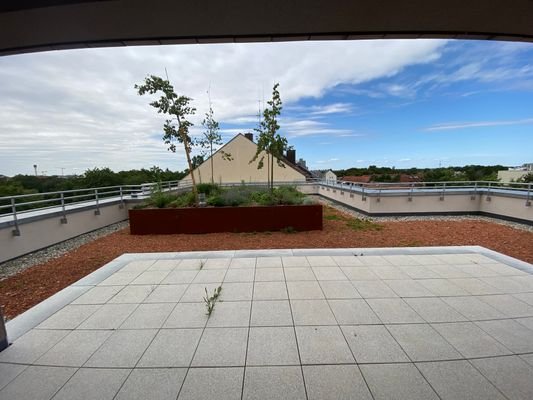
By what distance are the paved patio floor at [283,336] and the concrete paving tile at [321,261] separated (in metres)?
Answer: 0.21

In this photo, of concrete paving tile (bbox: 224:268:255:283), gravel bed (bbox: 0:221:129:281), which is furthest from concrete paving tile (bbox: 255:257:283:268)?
gravel bed (bbox: 0:221:129:281)

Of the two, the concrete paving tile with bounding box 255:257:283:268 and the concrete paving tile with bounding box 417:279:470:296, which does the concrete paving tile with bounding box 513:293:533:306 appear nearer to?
the concrete paving tile with bounding box 417:279:470:296

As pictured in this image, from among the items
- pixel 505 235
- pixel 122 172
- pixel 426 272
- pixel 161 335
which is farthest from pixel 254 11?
pixel 122 172

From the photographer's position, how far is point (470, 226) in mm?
7184

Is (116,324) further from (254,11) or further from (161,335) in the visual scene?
(254,11)

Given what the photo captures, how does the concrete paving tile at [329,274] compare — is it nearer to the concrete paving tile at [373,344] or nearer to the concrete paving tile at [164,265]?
the concrete paving tile at [373,344]

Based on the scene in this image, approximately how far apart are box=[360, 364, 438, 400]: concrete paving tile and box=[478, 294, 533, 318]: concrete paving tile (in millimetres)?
1595

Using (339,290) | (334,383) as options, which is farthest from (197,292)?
(334,383)

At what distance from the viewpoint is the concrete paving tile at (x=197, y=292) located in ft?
9.09

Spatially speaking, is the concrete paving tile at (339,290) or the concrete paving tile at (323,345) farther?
the concrete paving tile at (339,290)

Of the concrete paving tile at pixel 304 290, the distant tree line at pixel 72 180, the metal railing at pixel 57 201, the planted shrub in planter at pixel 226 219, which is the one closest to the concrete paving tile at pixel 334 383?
the concrete paving tile at pixel 304 290

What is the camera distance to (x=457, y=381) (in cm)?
161

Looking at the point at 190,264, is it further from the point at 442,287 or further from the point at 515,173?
the point at 515,173

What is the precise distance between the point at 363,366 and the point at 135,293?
267 cm
